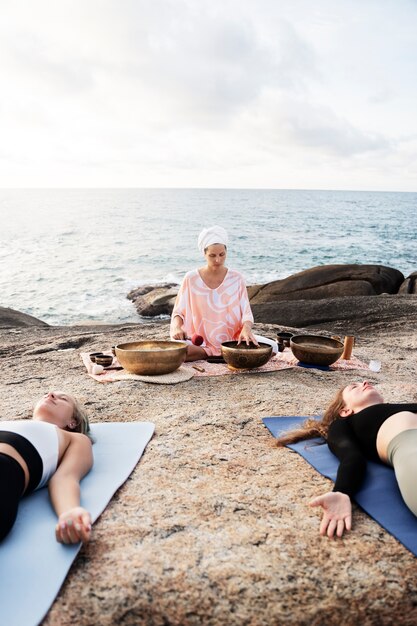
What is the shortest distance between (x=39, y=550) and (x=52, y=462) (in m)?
0.55

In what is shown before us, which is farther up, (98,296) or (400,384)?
(400,384)

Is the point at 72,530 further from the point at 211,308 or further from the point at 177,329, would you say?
the point at 211,308

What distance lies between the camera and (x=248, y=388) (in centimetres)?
469

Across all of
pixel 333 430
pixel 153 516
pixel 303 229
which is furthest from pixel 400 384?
pixel 303 229

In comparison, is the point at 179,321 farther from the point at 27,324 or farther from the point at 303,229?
the point at 303,229

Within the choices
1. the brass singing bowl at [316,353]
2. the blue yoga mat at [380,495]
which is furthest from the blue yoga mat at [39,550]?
the brass singing bowl at [316,353]

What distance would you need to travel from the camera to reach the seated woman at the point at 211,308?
229 inches

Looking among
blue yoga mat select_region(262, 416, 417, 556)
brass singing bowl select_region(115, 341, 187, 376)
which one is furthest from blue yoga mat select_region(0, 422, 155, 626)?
brass singing bowl select_region(115, 341, 187, 376)

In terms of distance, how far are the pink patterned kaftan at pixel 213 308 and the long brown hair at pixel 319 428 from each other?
8.05 ft

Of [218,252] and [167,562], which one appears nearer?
A: [167,562]

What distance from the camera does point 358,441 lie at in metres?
2.99

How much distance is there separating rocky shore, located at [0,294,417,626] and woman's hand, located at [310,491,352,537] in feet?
0.16

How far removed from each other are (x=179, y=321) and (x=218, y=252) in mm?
886

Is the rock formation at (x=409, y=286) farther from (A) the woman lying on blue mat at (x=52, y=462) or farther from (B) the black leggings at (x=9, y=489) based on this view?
(B) the black leggings at (x=9, y=489)
